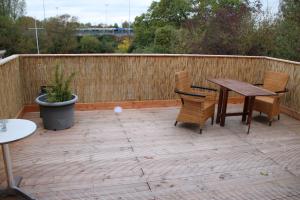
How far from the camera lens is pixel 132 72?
5.29 metres

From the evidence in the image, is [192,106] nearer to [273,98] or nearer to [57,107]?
[273,98]

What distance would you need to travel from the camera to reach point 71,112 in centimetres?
430

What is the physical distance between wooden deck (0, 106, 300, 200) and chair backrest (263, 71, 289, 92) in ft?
2.04

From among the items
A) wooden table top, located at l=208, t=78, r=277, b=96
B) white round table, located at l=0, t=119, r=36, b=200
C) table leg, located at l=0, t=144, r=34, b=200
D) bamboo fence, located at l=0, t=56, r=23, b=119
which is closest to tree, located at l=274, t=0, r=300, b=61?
wooden table top, located at l=208, t=78, r=277, b=96

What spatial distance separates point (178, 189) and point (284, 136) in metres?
2.31

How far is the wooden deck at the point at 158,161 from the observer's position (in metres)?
2.70

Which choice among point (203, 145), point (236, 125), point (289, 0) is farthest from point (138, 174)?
point (289, 0)

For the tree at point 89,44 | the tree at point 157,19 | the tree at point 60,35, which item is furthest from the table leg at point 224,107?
the tree at point 60,35

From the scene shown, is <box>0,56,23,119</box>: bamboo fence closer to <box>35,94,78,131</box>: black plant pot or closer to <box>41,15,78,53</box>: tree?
<box>35,94,78,131</box>: black plant pot

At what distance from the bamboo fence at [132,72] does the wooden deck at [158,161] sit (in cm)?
67

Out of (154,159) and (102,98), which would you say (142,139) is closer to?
(154,159)

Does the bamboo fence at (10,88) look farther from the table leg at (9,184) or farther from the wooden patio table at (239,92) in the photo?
the wooden patio table at (239,92)

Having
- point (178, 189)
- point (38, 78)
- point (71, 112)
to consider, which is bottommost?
point (178, 189)

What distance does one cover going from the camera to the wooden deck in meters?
2.70
